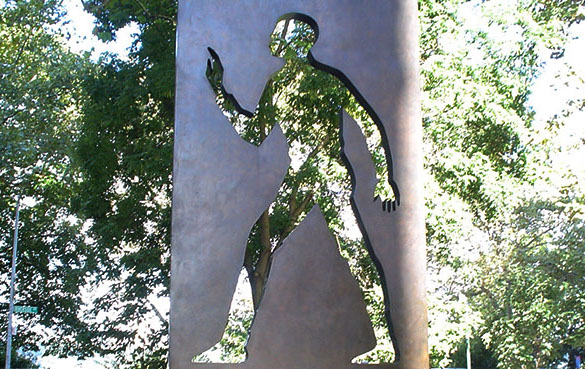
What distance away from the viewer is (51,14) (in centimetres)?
1366

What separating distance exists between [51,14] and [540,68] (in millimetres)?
9202

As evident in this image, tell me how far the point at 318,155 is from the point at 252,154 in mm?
7588

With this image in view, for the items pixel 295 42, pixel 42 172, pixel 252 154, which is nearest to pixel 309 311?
pixel 252 154

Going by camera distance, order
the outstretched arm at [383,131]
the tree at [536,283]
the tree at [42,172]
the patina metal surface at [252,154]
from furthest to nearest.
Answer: the tree at [42,172] < the tree at [536,283] < the outstretched arm at [383,131] < the patina metal surface at [252,154]

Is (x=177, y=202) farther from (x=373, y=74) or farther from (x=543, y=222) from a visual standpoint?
(x=543, y=222)

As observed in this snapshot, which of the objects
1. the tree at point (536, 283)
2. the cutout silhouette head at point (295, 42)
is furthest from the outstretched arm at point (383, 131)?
the tree at point (536, 283)

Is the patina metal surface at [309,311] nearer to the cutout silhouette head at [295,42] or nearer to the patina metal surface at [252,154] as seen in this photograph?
the patina metal surface at [252,154]

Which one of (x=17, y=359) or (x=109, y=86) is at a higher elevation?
(x=109, y=86)

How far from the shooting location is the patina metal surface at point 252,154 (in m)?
3.40

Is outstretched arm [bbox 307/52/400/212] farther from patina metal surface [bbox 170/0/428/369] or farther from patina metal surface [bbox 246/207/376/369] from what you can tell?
patina metal surface [bbox 246/207/376/369]

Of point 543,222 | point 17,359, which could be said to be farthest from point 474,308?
point 17,359

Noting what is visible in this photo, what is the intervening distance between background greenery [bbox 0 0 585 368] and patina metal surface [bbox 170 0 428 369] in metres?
4.77

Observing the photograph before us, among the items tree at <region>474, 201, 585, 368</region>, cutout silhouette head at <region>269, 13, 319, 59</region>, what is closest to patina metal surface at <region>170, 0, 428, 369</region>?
cutout silhouette head at <region>269, 13, 319, 59</region>

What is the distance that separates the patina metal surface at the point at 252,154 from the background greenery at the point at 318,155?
477 centimetres
